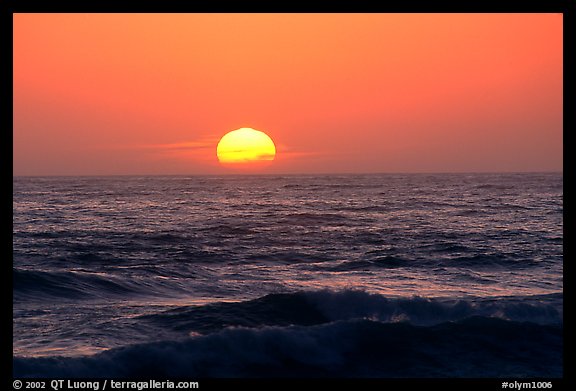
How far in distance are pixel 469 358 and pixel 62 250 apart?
571 inches

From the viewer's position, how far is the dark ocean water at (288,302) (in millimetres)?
9117

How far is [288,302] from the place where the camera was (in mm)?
12094

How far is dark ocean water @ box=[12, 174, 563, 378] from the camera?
359 inches

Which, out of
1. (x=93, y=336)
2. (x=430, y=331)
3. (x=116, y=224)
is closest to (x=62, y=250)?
(x=116, y=224)
